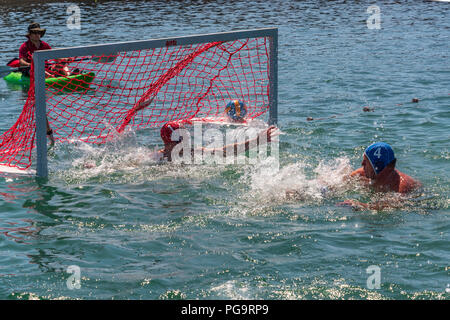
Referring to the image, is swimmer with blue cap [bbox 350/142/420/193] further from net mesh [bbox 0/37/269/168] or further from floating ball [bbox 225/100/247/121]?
floating ball [bbox 225/100/247/121]

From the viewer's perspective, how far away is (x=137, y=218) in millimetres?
7938

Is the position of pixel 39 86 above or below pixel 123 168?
above

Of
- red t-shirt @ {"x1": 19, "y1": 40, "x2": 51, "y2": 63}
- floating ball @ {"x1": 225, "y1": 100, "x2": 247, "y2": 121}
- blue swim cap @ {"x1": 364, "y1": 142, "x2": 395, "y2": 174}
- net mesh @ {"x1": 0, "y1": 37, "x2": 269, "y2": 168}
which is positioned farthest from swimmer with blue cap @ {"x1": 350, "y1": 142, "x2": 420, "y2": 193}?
red t-shirt @ {"x1": 19, "y1": 40, "x2": 51, "y2": 63}

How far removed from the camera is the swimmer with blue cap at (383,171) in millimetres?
7898

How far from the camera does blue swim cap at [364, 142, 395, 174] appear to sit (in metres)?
7.88

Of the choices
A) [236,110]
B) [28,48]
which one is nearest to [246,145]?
[236,110]

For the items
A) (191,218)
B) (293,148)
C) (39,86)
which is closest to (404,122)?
(293,148)

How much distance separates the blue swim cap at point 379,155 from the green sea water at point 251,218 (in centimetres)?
51

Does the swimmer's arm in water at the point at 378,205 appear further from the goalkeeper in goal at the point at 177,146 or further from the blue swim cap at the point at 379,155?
the goalkeeper in goal at the point at 177,146

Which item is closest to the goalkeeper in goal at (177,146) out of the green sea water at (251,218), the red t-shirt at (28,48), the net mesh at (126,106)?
the green sea water at (251,218)

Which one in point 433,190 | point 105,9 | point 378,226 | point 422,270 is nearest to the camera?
point 422,270
